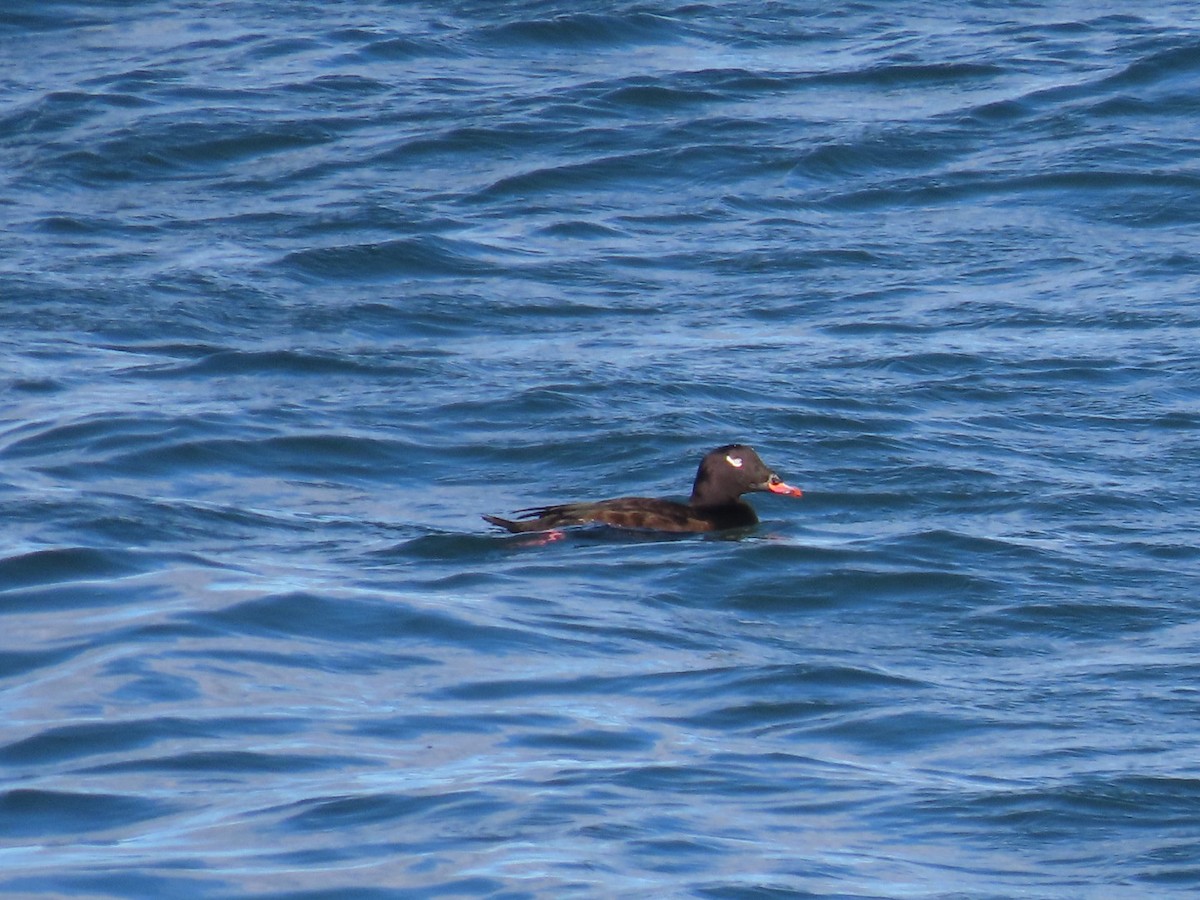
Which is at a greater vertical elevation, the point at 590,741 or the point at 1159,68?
the point at 1159,68

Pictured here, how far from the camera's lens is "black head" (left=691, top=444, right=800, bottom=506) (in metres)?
11.3

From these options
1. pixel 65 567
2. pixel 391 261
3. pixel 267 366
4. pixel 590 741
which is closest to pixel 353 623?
pixel 65 567

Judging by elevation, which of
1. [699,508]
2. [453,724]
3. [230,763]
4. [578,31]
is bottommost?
[699,508]

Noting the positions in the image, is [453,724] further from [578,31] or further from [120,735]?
[578,31]

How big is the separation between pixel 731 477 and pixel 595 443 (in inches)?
53.7

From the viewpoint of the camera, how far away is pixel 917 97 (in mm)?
19094

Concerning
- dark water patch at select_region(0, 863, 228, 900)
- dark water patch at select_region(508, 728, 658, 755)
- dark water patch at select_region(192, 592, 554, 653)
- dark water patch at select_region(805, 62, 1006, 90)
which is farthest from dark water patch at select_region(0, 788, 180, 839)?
dark water patch at select_region(805, 62, 1006, 90)

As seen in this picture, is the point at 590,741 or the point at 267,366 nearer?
the point at 590,741

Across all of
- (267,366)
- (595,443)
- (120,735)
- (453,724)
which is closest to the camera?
(120,735)

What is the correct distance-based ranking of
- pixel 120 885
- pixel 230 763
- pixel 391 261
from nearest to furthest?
pixel 120 885, pixel 230 763, pixel 391 261

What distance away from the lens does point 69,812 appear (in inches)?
275

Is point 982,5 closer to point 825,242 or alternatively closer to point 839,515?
point 825,242

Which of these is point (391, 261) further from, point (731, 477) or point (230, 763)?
point (230, 763)

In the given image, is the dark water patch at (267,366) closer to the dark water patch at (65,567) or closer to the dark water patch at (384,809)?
the dark water patch at (65,567)
